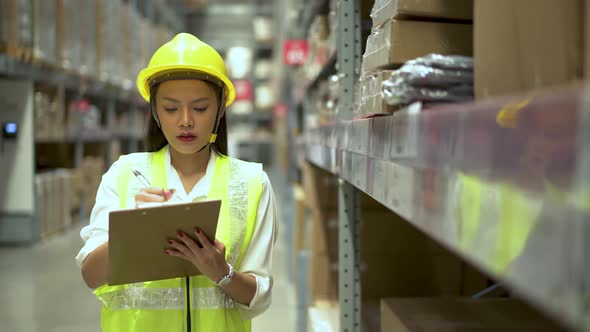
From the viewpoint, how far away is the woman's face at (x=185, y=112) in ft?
5.13

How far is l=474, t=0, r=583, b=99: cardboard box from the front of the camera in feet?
2.68

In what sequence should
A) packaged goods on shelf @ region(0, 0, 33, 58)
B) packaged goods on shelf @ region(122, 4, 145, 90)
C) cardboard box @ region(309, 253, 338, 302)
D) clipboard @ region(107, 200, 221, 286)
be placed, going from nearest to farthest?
clipboard @ region(107, 200, 221, 286), cardboard box @ region(309, 253, 338, 302), packaged goods on shelf @ region(0, 0, 33, 58), packaged goods on shelf @ region(122, 4, 145, 90)

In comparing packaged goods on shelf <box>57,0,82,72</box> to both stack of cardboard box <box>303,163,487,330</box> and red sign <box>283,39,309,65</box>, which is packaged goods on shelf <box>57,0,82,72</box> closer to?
red sign <box>283,39,309,65</box>

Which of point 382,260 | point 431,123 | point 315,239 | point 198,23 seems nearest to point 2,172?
point 315,239

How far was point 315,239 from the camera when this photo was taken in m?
3.22

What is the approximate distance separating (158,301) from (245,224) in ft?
0.96

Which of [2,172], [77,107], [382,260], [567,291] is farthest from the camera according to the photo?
[77,107]

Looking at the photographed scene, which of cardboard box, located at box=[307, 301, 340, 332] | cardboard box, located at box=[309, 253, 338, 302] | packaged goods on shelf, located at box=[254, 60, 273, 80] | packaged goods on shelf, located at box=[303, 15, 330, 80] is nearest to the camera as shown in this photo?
cardboard box, located at box=[307, 301, 340, 332]

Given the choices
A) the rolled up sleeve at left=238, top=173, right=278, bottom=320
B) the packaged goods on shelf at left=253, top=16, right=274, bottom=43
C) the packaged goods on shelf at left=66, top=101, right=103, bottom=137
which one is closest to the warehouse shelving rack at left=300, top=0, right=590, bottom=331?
the rolled up sleeve at left=238, top=173, right=278, bottom=320

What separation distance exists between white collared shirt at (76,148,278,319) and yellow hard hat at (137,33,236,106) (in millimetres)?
231

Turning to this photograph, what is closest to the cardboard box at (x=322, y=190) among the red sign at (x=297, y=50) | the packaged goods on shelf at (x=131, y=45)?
the red sign at (x=297, y=50)

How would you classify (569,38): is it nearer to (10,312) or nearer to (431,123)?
(431,123)

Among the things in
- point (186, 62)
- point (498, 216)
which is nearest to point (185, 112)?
point (186, 62)

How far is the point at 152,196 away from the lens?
138 centimetres
